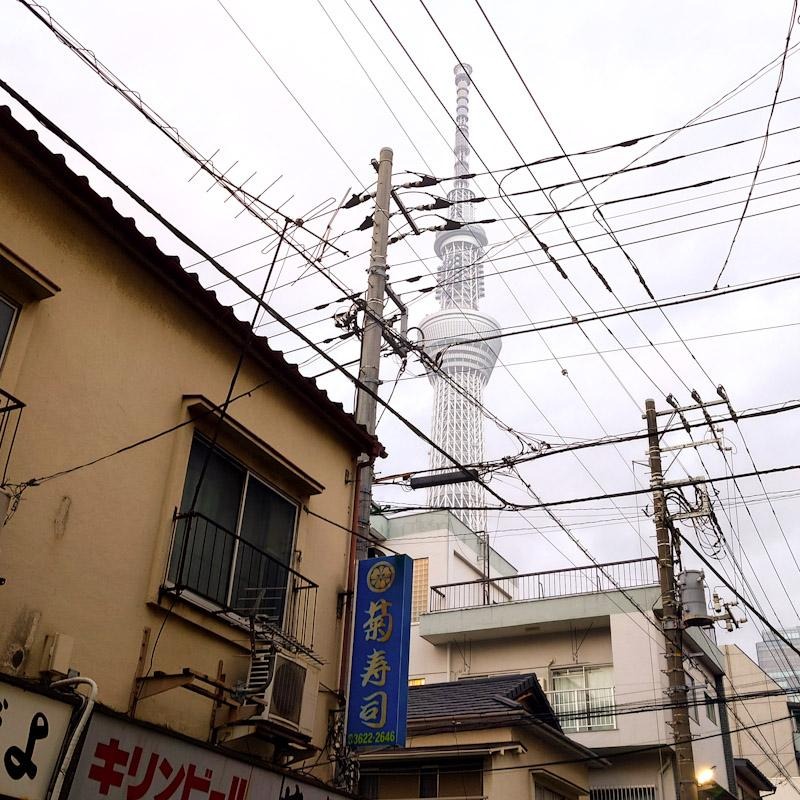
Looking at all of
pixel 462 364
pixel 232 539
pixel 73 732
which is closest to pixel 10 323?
pixel 232 539

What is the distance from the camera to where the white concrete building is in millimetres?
23500

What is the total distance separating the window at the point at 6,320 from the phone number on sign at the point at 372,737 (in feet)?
19.6

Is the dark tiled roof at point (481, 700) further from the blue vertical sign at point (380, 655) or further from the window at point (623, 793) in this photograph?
the blue vertical sign at point (380, 655)

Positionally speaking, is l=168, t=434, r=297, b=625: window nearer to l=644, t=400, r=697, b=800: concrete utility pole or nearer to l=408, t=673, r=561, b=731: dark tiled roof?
l=644, t=400, r=697, b=800: concrete utility pole

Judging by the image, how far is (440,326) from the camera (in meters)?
148

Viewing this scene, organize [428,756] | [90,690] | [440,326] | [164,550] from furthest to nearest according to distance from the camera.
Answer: [440,326], [428,756], [164,550], [90,690]

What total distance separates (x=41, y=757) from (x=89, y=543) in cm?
206

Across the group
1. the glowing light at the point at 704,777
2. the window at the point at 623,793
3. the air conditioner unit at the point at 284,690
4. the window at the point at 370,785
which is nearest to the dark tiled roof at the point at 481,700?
the window at the point at 370,785

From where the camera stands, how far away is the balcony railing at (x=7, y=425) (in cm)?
733

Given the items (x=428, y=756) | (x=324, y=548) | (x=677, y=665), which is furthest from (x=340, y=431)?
(x=677, y=665)

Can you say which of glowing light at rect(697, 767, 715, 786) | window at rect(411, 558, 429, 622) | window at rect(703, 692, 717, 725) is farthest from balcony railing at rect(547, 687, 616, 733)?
window at rect(411, 558, 429, 622)

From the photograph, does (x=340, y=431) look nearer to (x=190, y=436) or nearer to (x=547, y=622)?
(x=190, y=436)

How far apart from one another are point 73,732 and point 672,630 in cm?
1436

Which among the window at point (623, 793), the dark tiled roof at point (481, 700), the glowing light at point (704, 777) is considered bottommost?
the window at point (623, 793)
